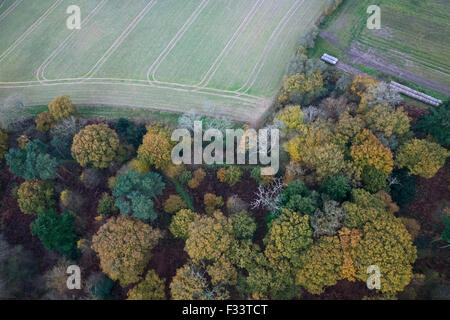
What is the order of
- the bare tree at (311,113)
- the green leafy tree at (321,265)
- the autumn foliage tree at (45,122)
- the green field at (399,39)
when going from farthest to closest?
the green field at (399,39) → the autumn foliage tree at (45,122) → the bare tree at (311,113) → the green leafy tree at (321,265)

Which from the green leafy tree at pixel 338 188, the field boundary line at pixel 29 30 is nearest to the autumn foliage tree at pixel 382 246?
the green leafy tree at pixel 338 188

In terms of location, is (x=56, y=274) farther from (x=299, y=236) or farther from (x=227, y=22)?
(x=227, y=22)

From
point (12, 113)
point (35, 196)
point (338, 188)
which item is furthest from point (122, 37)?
point (338, 188)

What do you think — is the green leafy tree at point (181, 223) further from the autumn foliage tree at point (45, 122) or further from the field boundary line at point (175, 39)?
the field boundary line at point (175, 39)

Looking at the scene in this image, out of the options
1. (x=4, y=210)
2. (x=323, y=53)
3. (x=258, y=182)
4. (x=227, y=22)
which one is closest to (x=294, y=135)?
(x=258, y=182)

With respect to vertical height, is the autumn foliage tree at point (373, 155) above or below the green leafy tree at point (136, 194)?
above

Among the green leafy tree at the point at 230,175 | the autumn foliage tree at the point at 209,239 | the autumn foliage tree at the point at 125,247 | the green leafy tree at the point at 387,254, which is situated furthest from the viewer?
the green leafy tree at the point at 230,175

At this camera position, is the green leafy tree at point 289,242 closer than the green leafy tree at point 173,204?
Yes
